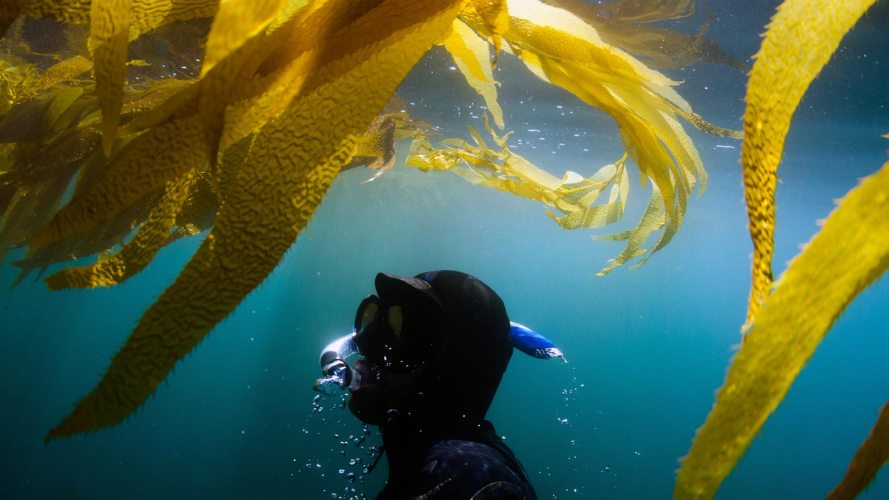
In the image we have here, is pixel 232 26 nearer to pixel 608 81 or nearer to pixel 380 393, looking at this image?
pixel 608 81

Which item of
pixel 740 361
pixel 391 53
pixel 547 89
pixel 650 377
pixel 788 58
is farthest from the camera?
pixel 650 377

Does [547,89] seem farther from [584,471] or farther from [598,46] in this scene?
[584,471]

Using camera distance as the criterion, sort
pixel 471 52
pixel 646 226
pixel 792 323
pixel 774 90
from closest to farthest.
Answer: pixel 792 323
pixel 774 90
pixel 471 52
pixel 646 226

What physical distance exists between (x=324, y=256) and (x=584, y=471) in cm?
5887

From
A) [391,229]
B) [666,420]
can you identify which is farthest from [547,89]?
[666,420]

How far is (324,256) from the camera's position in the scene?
83438 millimetres

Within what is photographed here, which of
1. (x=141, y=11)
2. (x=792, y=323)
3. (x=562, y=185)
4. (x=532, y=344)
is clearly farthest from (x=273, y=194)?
(x=532, y=344)

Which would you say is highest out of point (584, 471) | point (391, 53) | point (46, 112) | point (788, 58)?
point (788, 58)

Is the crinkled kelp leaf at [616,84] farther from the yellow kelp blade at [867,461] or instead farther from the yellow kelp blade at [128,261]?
the yellow kelp blade at [867,461]

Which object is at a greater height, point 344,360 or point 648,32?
point 648,32

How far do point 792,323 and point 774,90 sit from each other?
287 mm

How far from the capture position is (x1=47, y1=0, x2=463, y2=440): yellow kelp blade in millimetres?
524

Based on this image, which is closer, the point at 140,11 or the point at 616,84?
the point at 140,11

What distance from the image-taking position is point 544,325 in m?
80.5
